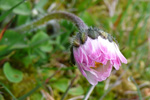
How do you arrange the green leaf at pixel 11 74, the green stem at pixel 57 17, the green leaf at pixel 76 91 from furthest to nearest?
the green leaf at pixel 76 91 → the green leaf at pixel 11 74 → the green stem at pixel 57 17

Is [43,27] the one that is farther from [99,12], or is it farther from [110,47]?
[110,47]

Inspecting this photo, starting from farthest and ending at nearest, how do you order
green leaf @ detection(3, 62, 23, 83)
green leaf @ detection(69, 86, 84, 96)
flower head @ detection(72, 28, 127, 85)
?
green leaf @ detection(69, 86, 84, 96) → green leaf @ detection(3, 62, 23, 83) → flower head @ detection(72, 28, 127, 85)

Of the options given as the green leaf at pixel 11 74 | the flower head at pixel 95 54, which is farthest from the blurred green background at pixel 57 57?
the flower head at pixel 95 54

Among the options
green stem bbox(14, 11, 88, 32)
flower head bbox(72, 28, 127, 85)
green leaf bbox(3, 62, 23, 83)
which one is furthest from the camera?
green leaf bbox(3, 62, 23, 83)

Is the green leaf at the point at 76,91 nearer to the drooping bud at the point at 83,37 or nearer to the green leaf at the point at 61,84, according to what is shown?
the green leaf at the point at 61,84

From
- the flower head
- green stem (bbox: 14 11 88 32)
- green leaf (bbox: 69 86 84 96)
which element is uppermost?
green stem (bbox: 14 11 88 32)

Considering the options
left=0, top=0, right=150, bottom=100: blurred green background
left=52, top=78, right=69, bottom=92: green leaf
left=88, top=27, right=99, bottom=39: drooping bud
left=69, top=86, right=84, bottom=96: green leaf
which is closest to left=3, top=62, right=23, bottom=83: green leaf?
left=0, top=0, right=150, bottom=100: blurred green background

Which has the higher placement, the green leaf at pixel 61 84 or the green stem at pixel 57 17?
the green stem at pixel 57 17

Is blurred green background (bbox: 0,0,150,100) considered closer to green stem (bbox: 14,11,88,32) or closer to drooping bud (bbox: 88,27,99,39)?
green stem (bbox: 14,11,88,32)
